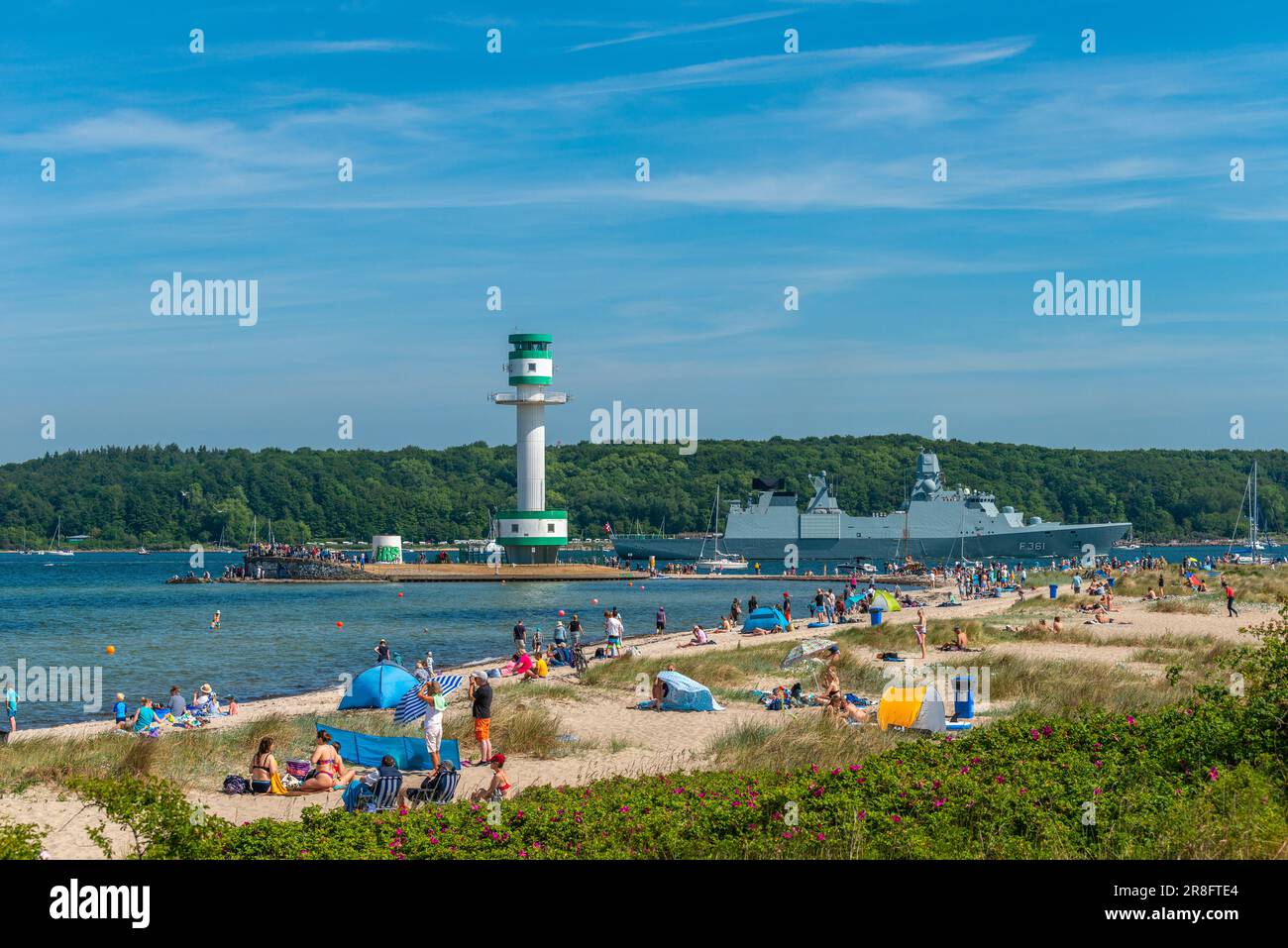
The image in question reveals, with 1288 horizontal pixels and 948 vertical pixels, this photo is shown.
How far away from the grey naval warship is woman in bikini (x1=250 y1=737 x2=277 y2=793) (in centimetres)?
9149

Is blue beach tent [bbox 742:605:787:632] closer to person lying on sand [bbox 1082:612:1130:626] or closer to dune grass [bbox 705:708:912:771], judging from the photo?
person lying on sand [bbox 1082:612:1130:626]

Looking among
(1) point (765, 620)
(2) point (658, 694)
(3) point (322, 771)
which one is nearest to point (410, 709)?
(2) point (658, 694)

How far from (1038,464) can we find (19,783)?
617 ft

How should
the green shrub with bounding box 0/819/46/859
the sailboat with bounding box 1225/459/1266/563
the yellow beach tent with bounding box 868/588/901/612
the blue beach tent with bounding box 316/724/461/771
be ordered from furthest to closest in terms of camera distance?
1. the sailboat with bounding box 1225/459/1266/563
2. the yellow beach tent with bounding box 868/588/901/612
3. the blue beach tent with bounding box 316/724/461/771
4. the green shrub with bounding box 0/819/46/859

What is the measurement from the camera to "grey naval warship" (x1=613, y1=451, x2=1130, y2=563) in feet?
346

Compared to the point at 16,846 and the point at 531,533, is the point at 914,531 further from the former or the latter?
the point at 16,846

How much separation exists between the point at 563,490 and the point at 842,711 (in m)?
159

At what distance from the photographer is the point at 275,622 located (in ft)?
166

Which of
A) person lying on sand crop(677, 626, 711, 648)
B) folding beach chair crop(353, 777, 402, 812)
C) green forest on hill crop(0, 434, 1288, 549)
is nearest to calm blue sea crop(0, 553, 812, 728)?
person lying on sand crop(677, 626, 711, 648)

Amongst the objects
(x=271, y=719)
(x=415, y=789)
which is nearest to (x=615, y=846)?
(x=415, y=789)

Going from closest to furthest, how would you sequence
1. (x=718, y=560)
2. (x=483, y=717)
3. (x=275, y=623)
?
(x=483, y=717) → (x=275, y=623) → (x=718, y=560)

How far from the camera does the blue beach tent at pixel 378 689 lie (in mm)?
22062

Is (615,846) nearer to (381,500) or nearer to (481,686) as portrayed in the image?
(481,686)
